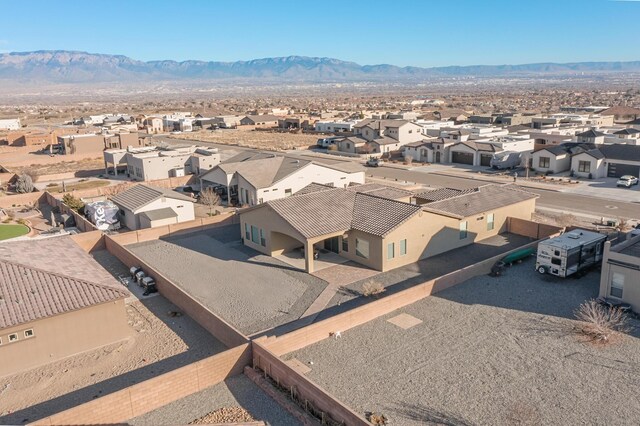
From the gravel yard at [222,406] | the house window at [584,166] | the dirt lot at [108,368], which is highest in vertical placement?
the house window at [584,166]

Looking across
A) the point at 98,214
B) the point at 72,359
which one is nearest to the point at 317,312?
the point at 72,359

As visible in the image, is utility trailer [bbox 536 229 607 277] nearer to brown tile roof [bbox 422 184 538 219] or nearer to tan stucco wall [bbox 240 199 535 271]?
tan stucco wall [bbox 240 199 535 271]

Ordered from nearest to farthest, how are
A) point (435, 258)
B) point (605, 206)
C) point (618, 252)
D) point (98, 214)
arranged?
point (618, 252), point (435, 258), point (98, 214), point (605, 206)

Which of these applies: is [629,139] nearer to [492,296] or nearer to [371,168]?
[371,168]

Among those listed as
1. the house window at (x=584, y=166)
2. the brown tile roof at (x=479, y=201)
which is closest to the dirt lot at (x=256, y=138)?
the house window at (x=584, y=166)

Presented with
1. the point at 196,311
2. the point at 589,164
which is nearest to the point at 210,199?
the point at 196,311

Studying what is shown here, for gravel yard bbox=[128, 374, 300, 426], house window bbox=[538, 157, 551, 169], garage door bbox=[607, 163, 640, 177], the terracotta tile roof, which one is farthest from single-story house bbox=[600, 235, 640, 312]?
house window bbox=[538, 157, 551, 169]

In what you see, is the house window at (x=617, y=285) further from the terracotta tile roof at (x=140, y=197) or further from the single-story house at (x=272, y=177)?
the terracotta tile roof at (x=140, y=197)

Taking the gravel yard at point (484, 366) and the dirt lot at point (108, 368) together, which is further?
the dirt lot at point (108, 368)
